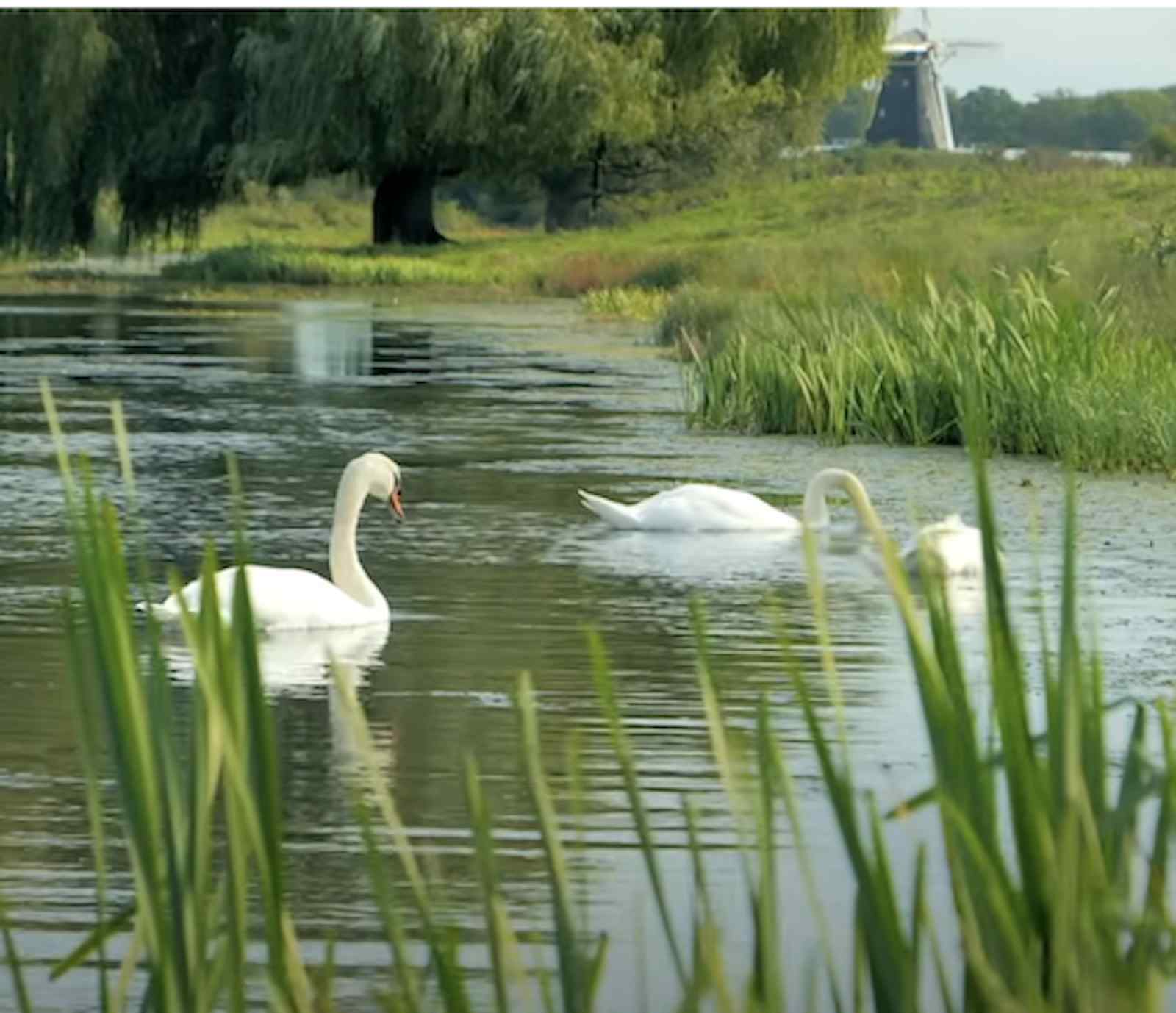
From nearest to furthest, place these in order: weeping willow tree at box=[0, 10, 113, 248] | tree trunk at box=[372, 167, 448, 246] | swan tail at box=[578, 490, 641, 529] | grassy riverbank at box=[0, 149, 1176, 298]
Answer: swan tail at box=[578, 490, 641, 529], grassy riverbank at box=[0, 149, 1176, 298], weeping willow tree at box=[0, 10, 113, 248], tree trunk at box=[372, 167, 448, 246]

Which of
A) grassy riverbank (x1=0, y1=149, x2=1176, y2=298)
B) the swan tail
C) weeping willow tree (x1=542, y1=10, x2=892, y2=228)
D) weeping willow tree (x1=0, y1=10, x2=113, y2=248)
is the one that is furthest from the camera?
weeping willow tree (x1=542, y1=10, x2=892, y2=228)

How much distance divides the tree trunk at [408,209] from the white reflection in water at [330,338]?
847 cm

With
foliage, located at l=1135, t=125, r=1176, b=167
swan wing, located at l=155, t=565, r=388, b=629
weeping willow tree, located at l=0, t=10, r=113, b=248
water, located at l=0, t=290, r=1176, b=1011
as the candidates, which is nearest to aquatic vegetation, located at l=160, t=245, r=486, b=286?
weeping willow tree, located at l=0, t=10, r=113, b=248

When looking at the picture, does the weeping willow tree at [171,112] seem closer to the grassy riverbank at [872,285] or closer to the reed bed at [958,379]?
the grassy riverbank at [872,285]

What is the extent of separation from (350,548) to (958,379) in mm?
5085

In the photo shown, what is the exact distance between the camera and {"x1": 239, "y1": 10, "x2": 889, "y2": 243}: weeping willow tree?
37.0 metres

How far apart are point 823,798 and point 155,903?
324 centimetres

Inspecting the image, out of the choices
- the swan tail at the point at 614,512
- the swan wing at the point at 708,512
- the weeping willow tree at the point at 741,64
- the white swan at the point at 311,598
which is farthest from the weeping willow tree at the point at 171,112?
the white swan at the point at 311,598

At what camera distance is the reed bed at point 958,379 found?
43.1 feet

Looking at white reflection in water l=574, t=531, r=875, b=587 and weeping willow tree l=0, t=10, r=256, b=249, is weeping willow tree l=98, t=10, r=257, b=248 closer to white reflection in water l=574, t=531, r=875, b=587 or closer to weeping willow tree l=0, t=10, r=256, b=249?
weeping willow tree l=0, t=10, r=256, b=249

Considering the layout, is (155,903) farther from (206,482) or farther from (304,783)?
(206,482)

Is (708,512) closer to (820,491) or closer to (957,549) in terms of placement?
(820,491)

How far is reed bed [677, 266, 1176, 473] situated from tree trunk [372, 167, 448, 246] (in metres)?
26.8

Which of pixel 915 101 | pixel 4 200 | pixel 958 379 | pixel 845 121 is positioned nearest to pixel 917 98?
pixel 915 101
